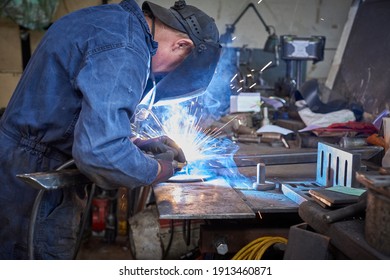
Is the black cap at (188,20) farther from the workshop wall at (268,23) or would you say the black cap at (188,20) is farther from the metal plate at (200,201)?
the workshop wall at (268,23)

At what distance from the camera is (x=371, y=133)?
223 cm

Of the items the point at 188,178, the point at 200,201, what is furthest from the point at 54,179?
the point at 188,178

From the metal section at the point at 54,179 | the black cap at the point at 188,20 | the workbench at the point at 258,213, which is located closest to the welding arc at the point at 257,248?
the workbench at the point at 258,213

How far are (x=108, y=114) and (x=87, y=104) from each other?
7cm

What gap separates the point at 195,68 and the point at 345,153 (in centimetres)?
59

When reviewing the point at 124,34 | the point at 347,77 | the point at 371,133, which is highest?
the point at 124,34

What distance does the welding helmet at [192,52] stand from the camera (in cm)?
143

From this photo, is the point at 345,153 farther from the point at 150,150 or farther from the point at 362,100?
the point at 362,100

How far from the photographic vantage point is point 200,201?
139cm

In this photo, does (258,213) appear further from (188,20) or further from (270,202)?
(188,20)

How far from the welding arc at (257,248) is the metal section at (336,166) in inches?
11.4

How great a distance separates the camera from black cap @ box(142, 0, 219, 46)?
1.41 meters

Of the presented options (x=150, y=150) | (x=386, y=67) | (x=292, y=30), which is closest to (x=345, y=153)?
(x=150, y=150)

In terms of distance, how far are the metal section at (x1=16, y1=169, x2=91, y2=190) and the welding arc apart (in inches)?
21.8
